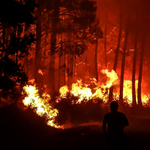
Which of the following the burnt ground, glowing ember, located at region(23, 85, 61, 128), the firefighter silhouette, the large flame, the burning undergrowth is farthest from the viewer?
the large flame

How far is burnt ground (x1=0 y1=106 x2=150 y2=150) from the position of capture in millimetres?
10023

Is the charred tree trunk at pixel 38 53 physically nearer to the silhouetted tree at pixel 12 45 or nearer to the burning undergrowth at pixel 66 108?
the burning undergrowth at pixel 66 108

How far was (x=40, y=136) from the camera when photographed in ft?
38.5

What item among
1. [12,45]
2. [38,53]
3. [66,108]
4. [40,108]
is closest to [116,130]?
[12,45]

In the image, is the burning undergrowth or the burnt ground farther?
the burning undergrowth

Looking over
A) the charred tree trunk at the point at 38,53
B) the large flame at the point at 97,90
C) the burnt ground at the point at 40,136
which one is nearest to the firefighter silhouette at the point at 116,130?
the burnt ground at the point at 40,136

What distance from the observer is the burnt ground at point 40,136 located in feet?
32.9

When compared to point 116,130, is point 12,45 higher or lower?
higher

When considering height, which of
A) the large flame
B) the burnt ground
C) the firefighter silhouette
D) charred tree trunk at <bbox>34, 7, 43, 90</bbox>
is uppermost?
charred tree trunk at <bbox>34, 7, 43, 90</bbox>

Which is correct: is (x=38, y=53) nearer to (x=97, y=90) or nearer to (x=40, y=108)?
(x=97, y=90)

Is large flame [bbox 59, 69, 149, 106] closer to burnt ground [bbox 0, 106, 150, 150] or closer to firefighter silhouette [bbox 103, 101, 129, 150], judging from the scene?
burnt ground [bbox 0, 106, 150, 150]

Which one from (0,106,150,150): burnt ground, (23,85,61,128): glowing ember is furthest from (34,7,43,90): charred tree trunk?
(0,106,150,150): burnt ground

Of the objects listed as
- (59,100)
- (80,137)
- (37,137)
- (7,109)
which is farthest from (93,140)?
(59,100)

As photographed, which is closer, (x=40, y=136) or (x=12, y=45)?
(x=12, y=45)
